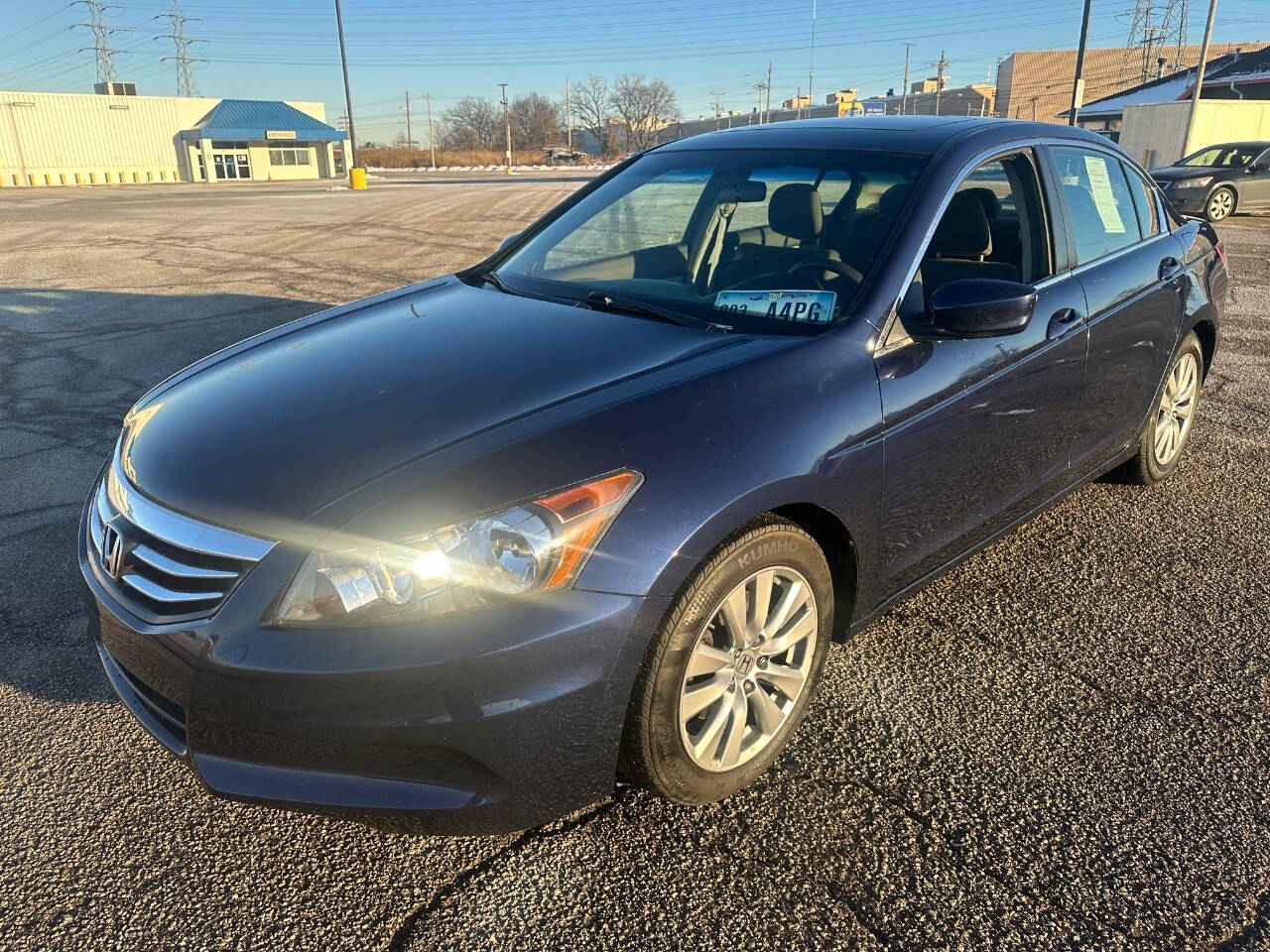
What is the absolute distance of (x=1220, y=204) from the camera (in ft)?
58.4

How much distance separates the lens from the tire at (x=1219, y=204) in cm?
1762

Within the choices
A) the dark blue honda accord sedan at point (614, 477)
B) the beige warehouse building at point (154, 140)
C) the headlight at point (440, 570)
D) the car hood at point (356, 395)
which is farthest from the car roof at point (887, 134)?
the beige warehouse building at point (154, 140)

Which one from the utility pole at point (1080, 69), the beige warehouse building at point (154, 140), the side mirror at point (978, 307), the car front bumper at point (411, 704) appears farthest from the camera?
the beige warehouse building at point (154, 140)

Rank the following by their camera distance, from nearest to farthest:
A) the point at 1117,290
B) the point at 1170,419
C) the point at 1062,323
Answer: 1. the point at 1062,323
2. the point at 1117,290
3. the point at 1170,419

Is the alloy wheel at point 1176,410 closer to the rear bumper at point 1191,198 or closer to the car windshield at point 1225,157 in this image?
the rear bumper at point 1191,198

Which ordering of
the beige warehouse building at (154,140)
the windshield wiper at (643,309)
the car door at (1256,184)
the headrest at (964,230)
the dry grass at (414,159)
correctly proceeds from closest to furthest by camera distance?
the windshield wiper at (643,309) < the headrest at (964,230) < the car door at (1256,184) < the beige warehouse building at (154,140) < the dry grass at (414,159)

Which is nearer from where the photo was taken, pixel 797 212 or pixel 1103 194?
pixel 797 212

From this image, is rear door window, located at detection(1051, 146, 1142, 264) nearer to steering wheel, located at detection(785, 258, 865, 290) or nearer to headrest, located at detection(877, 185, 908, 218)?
headrest, located at detection(877, 185, 908, 218)

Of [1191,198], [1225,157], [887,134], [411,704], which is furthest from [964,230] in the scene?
[1225,157]

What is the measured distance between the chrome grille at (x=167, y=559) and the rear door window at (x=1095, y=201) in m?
3.08

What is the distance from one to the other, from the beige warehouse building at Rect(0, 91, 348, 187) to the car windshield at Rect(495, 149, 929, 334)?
187ft

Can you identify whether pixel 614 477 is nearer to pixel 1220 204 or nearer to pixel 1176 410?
pixel 1176 410

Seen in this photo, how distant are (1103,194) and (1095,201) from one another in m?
0.13

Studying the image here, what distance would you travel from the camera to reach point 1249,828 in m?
2.27
